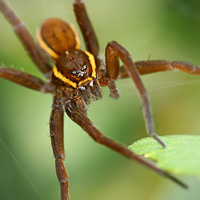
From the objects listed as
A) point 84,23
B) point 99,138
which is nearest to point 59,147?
point 99,138

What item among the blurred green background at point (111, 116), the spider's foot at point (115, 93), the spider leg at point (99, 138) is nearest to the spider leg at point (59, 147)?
the spider leg at point (99, 138)

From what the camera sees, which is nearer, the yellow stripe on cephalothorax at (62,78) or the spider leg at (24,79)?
the yellow stripe on cephalothorax at (62,78)

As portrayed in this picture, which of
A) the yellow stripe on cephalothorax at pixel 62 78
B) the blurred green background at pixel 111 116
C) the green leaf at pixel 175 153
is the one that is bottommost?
the blurred green background at pixel 111 116

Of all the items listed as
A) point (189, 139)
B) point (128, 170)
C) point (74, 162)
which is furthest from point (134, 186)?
point (189, 139)

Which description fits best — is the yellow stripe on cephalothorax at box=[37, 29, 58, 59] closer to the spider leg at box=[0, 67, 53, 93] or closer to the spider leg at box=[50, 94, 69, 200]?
the spider leg at box=[0, 67, 53, 93]

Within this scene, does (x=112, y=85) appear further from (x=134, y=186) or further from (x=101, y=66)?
(x=134, y=186)

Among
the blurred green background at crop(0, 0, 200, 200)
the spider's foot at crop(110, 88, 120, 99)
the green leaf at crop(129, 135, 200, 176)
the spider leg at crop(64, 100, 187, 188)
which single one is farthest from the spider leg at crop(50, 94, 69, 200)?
the green leaf at crop(129, 135, 200, 176)

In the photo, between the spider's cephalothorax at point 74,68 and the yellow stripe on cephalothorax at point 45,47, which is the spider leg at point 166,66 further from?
the yellow stripe on cephalothorax at point 45,47
